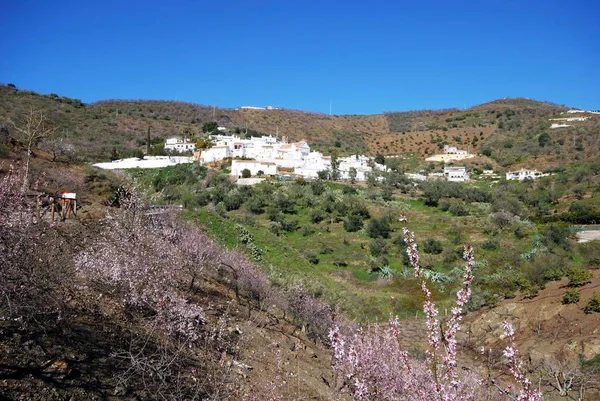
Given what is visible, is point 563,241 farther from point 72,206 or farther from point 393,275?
point 72,206

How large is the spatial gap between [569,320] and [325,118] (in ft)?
299

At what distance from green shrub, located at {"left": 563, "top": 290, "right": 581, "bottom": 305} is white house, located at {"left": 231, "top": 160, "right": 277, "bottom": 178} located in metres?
36.7

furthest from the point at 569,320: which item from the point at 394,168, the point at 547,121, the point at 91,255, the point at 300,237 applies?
the point at 547,121

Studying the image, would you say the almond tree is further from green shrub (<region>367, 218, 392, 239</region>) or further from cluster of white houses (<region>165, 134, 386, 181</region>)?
cluster of white houses (<region>165, 134, 386, 181</region>)

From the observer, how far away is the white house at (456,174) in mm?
61366

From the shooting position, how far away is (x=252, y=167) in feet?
171

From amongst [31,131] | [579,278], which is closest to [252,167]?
[31,131]

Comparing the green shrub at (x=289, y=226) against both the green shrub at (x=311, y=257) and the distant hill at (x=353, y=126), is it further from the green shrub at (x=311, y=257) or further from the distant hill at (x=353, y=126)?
the distant hill at (x=353, y=126)

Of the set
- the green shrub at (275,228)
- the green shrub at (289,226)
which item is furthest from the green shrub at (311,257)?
the green shrub at (289,226)

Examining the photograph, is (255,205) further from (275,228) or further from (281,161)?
(281,161)

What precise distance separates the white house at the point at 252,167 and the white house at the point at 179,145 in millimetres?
10636

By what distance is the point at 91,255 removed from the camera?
7.52 m

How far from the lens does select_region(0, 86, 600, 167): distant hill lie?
57.5 metres

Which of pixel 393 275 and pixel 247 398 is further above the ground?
pixel 247 398
